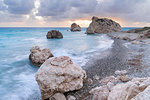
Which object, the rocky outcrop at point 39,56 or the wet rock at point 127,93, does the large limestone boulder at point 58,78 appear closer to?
the wet rock at point 127,93

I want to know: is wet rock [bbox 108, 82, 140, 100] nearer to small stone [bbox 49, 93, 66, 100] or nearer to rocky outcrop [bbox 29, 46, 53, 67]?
small stone [bbox 49, 93, 66, 100]

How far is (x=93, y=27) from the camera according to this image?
259 feet

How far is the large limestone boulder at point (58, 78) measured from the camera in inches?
233

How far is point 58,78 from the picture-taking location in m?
6.07

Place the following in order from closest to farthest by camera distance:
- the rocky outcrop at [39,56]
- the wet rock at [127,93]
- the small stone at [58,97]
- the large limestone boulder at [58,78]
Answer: the wet rock at [127,93] → the small stone at [58,97] → the large limestone boulder at [58,78] → the rocky outcrop at [39,56]

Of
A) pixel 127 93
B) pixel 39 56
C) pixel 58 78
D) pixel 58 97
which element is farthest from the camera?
pixel 39 56

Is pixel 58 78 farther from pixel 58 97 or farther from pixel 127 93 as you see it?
pixel 127 93

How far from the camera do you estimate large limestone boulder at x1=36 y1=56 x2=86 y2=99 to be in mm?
5922

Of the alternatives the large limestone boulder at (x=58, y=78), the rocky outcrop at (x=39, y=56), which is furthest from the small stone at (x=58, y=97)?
the rocky outcrop at (x=39, y=56)

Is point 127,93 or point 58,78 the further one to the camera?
point 58,78

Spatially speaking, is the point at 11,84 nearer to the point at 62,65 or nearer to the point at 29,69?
the point at 29,69

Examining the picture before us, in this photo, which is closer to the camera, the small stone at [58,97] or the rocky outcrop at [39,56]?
the small stone at [58,97]

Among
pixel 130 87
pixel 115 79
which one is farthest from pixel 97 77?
pixel 130 87

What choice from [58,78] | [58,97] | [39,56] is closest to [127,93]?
[58,97]
